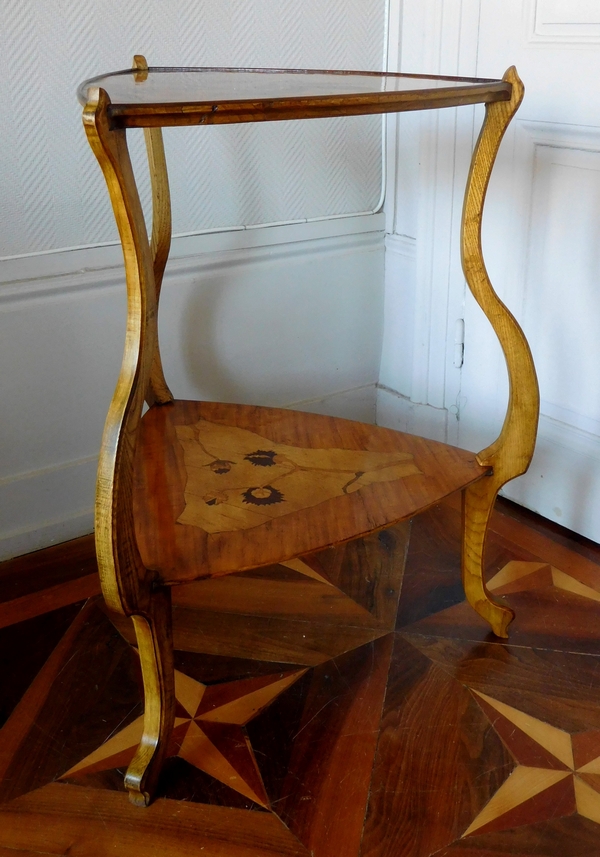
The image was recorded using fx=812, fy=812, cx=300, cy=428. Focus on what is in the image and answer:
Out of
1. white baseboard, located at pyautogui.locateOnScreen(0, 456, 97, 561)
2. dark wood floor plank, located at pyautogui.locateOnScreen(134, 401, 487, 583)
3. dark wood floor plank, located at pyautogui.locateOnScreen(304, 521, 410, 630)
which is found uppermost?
→ dark wood floor plank, located at pyautogui.locateOnScreen(134, 401, 487, 583)

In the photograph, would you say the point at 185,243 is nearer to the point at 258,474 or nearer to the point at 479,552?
the point at 258,474

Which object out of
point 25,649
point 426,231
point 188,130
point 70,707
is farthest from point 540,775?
point 188,130

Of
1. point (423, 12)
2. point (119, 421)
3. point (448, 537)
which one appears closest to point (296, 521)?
point (119, 421)

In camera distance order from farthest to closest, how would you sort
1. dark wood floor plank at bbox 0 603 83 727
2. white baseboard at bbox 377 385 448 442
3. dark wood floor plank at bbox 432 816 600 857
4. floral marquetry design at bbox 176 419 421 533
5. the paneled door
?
white baseboard at bbox 377 385 448 442, the paneled door, dark wood floor plank at bbox 0 603 83 727, floral marquetry design at bbox 176 419 421 533, dark wood floor plank at bbox 432 816 600 857

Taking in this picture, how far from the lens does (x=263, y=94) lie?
774 millimetres

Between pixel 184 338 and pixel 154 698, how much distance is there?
0.67 meters

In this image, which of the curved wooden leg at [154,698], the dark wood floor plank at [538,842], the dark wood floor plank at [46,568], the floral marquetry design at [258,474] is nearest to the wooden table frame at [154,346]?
the curved wooden leg at [154,698]

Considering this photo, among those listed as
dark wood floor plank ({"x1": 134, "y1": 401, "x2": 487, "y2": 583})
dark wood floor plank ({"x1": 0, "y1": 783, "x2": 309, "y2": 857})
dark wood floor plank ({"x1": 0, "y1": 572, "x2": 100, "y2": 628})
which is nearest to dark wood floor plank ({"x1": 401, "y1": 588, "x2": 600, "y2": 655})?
dark wood floor plank ({"x1": 134, "y1": 401, "x2": 487, "y2": 583})

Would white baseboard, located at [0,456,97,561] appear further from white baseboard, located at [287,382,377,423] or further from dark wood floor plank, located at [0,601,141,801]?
white baseboard, located at [287,382,377,423]

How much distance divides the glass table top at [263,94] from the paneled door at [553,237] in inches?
11.3

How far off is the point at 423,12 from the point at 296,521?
3.04 feet

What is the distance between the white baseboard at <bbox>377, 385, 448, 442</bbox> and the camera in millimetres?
1536

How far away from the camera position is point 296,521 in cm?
90

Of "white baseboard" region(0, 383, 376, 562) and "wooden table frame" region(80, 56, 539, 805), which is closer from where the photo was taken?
"wooden table frame" region(80, 56, 539, 805)
